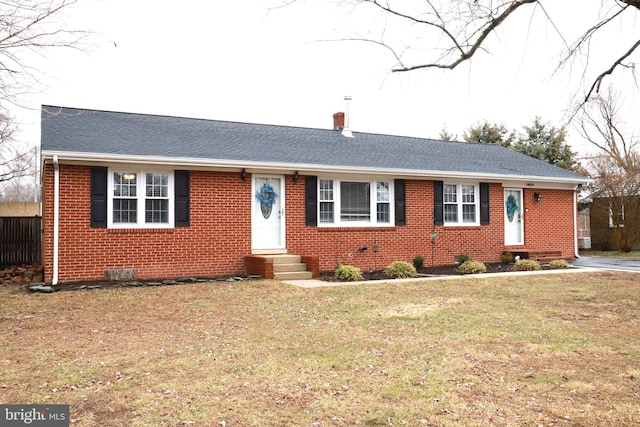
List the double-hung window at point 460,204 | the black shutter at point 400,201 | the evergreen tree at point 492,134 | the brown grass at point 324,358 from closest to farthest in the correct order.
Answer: the brown grass at point 324,358 → the black shutter at point 400,201 → the double-hung window at point 460,204 → the evergreen tree at point 492,134

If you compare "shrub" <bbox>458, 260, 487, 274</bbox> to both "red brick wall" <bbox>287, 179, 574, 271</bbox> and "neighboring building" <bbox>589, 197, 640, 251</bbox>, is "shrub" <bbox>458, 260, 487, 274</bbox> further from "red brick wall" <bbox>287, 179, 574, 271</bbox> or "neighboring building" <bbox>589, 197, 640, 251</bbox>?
"neighboring building" <bbox>589, 197, 640, 251</bbox>

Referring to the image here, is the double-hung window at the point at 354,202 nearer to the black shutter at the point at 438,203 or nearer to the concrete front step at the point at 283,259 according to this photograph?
the concrete front step at the point at 283,259

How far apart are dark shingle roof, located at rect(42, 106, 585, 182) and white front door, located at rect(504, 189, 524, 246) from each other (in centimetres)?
78

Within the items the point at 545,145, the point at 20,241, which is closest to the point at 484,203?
the point at 20,241

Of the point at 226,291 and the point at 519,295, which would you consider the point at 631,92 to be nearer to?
Result: the point at 519,295

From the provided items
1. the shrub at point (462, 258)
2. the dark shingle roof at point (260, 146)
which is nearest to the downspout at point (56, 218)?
the dark shingle roof at point (260, 146)

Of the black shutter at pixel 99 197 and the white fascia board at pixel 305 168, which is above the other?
the white fascia board at pixel 305 168

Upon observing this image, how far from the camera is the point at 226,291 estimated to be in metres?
9.96

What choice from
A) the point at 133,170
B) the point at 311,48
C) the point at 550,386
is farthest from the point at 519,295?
the point at 133,170

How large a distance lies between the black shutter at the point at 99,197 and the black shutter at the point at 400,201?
305 inches

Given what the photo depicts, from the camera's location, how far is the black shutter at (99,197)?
35.8 ft

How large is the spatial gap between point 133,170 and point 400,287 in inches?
260

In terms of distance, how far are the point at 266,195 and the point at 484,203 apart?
7.23 meters

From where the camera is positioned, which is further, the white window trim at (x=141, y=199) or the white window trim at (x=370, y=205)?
the white window trim at (x=370, y=205)
